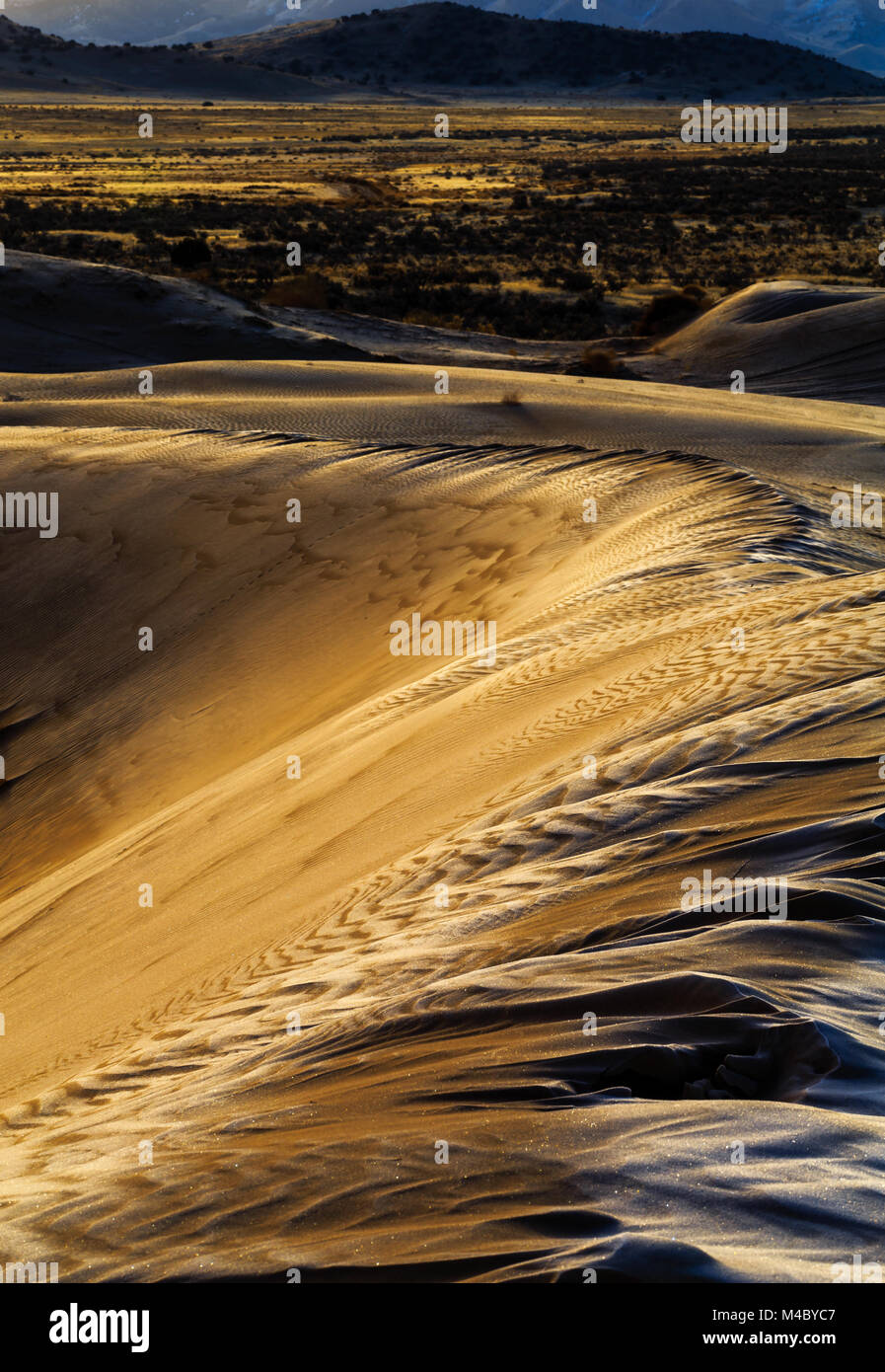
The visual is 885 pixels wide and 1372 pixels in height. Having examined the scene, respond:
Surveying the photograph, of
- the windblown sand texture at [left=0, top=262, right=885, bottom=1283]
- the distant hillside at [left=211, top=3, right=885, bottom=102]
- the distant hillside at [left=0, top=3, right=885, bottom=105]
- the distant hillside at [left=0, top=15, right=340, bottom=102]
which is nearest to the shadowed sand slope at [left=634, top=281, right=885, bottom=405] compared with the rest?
the windblown sand texture at [left=0, top=262, right=885, bottom=1283]

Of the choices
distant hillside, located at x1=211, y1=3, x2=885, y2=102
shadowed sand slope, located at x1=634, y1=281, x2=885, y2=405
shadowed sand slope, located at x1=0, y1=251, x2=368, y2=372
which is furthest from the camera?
distant hillside, located at x1=211, y1=3, x2=885, y2=102

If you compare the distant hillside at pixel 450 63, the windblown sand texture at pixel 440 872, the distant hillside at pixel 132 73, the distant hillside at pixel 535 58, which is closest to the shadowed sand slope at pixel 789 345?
the windblown sand texture at pixel 440 872

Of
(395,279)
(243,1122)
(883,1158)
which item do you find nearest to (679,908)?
(883,1158)

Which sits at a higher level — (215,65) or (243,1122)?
(215,65)

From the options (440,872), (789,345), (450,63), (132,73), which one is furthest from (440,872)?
(450,63)

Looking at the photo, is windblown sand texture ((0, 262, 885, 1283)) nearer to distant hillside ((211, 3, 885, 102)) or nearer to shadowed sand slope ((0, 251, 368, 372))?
shadowed sand slope ((0, 251, 368, 372))

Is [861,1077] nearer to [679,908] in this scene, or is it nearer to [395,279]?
[679,908]

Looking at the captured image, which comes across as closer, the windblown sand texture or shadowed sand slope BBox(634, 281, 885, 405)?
the windblown sand texture

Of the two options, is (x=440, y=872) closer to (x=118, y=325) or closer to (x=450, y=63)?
(x=118, y=325)
